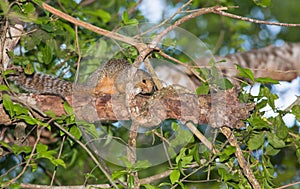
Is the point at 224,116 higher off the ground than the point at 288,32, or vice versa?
the point at 288,32

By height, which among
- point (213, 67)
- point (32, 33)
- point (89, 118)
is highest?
point (32, 33)

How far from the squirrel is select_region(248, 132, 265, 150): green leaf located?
0.70 m

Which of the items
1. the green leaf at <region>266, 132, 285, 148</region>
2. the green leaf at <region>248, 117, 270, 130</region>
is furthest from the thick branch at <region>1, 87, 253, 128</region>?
the green leaf at <region>266, 132, 285, 148</region>

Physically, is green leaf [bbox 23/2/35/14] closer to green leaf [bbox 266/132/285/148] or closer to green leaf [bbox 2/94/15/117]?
green leaf [bbox 2/94/15/117]

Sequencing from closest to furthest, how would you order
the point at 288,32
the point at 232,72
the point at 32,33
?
the point at 32,33
the point at 232,72
the point at 288,32

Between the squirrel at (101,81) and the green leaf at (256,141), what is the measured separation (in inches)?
27.5

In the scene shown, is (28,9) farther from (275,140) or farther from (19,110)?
(275,140)

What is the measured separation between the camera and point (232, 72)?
11.4 ft

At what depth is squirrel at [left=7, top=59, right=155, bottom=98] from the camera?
2.79m

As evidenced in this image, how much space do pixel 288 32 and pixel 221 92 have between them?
114 inches

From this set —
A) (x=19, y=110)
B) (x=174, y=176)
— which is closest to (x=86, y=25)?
(x=19, y=110)

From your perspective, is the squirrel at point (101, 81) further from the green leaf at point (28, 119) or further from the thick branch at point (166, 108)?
the green leaf at point (28, 119)

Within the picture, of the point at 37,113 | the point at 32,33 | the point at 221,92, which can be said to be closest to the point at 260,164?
the point at 221,92

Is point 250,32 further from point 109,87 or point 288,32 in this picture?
point 109,87
